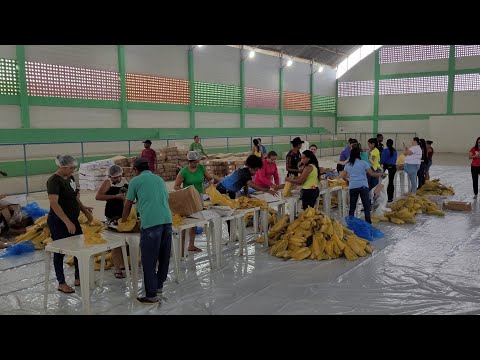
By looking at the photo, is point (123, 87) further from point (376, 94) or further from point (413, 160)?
point (376, 94)

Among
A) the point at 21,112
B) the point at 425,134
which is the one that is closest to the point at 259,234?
the point at 21,112

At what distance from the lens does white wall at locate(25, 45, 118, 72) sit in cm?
1495

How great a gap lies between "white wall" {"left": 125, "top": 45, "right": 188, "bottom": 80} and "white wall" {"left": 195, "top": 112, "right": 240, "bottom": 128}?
2154mm

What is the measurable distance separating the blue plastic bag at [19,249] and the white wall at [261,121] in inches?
727

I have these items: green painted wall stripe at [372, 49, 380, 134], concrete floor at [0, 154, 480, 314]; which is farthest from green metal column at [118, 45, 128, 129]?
green painted wall stripe at [372, 49, 380, 134]

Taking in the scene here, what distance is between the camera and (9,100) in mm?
14141

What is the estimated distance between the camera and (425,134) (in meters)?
29.8

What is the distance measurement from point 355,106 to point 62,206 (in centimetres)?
3021

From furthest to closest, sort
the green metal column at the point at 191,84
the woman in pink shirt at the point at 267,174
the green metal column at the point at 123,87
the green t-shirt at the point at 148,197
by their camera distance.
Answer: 1. the green metal column at the point at 191,84
2. the green metal column at the point at 123,87
3. the woman in pink shirt at the point at 267,174
4. the green t-shirt at the point at 148,197

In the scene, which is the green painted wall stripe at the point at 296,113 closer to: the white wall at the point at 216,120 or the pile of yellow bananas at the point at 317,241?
the white wall at the point at 216,120

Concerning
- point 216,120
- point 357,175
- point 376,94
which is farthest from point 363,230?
point 376,94

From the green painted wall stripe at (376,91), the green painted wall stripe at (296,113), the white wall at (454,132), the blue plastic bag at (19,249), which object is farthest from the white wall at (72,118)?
the white wall at (454,132)

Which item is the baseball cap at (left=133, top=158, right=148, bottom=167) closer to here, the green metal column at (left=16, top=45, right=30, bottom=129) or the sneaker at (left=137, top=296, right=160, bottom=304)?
the sneaker at (left=137, top=296, right=160, bottom=304)

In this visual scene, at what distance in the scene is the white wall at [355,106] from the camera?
32094mm
